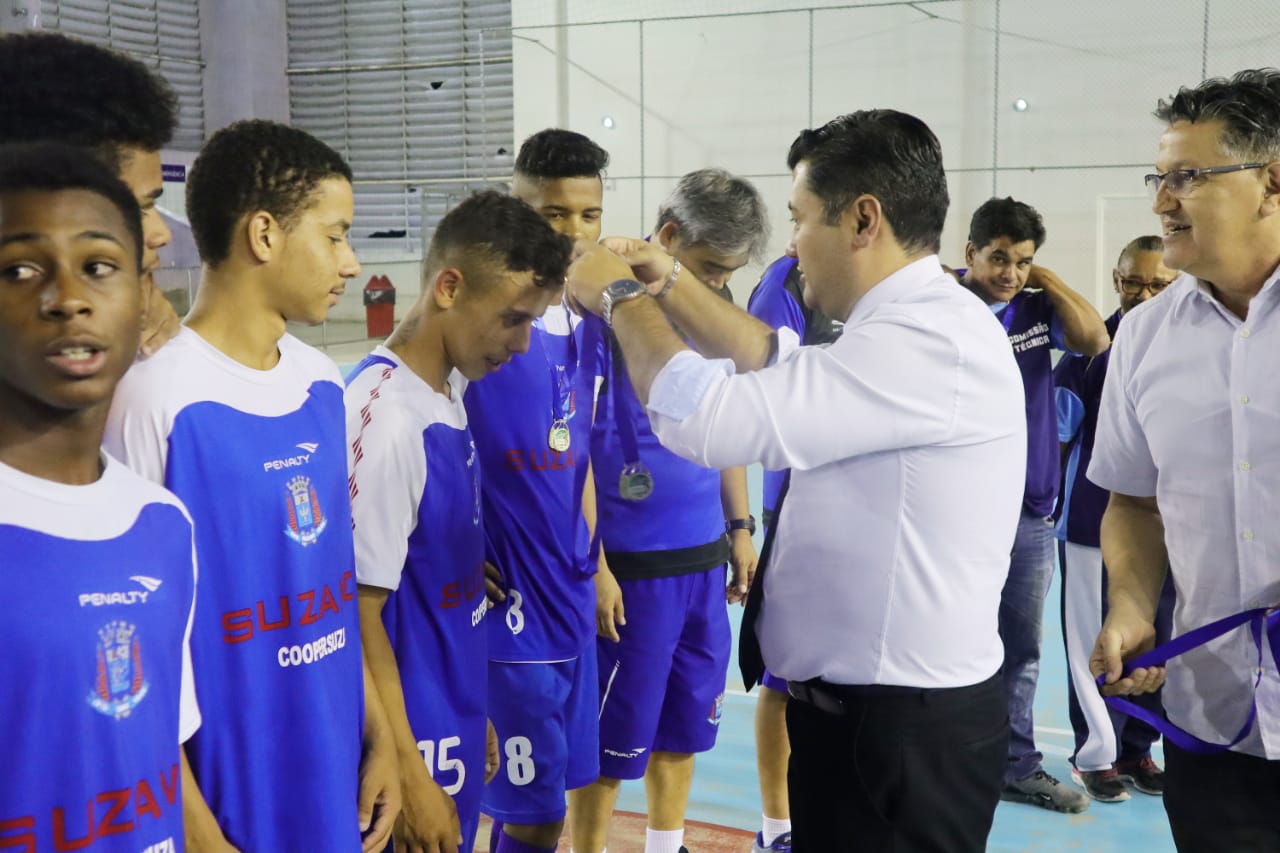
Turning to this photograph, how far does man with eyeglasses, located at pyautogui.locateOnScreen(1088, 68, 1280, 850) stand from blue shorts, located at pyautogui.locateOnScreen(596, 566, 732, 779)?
140 cm

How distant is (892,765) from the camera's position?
2078mm

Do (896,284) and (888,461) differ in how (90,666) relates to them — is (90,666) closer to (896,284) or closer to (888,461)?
(888,461)

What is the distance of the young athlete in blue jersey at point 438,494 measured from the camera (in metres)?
2.19

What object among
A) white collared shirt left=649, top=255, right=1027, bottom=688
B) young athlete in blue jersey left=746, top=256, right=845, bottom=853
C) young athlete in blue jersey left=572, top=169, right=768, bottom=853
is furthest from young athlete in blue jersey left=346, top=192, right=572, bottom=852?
young athlete in blue jersey left=746, top=256, right=845, bottom=853

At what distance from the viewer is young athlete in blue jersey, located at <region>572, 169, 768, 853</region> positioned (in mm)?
3447

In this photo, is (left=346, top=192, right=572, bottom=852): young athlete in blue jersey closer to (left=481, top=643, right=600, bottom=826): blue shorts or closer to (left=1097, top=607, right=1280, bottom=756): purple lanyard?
(left=481, top=643, right=600, bottom=826): blue shorts

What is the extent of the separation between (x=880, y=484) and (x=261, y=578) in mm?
1050

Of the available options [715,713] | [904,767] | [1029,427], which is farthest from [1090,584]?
[904,767]

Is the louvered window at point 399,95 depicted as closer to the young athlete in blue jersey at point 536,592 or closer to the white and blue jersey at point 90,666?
the young athlete in blue jersey at point 536,592

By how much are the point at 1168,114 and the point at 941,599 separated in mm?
1087

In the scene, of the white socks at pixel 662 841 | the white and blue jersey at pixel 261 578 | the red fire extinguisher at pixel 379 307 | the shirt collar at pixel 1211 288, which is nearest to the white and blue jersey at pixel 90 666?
the white and blue jersey at pixel 261 578

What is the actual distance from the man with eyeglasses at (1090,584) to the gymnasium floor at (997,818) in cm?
13

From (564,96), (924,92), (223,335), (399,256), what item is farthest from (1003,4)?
(223,335)

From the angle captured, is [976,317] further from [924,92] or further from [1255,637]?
[924,92]
